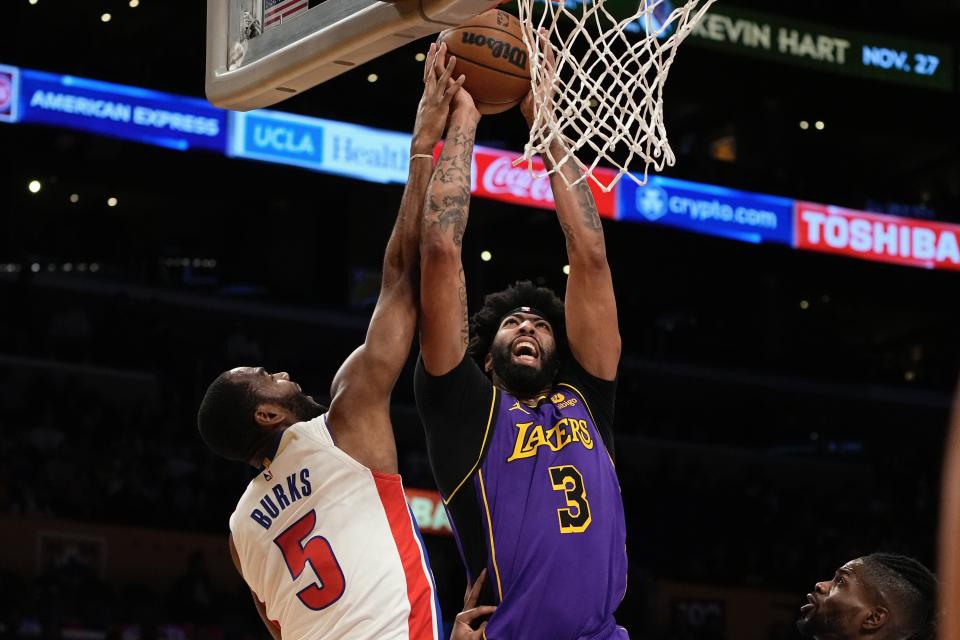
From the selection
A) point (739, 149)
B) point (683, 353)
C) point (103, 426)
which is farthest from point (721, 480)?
point (103, 426)

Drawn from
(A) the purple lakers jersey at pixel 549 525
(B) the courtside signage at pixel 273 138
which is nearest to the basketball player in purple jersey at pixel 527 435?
(A) the purple lakers jersey at pixel 549 525

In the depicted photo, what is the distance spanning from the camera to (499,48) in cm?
355

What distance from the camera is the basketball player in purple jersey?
3195 mm

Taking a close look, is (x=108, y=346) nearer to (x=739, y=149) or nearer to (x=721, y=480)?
(x=721, y=480)

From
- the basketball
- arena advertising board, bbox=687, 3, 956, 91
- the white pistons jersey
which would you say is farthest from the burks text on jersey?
arena advertising board, bbox=687, 3, 956, 91

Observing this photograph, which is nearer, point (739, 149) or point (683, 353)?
point (683, 353)

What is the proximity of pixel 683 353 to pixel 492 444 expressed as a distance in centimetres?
1592

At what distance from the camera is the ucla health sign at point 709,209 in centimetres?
1488

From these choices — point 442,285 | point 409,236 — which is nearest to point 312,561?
point 442,285

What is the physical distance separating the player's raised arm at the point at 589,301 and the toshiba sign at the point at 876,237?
12945mm

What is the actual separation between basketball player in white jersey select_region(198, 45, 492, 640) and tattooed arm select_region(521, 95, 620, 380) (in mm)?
435

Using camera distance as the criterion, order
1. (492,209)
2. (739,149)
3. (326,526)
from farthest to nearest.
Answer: (739,149)
(492,209)
(326,526)

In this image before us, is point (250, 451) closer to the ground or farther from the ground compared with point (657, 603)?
farther from the ground

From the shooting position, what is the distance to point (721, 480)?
1662cm
